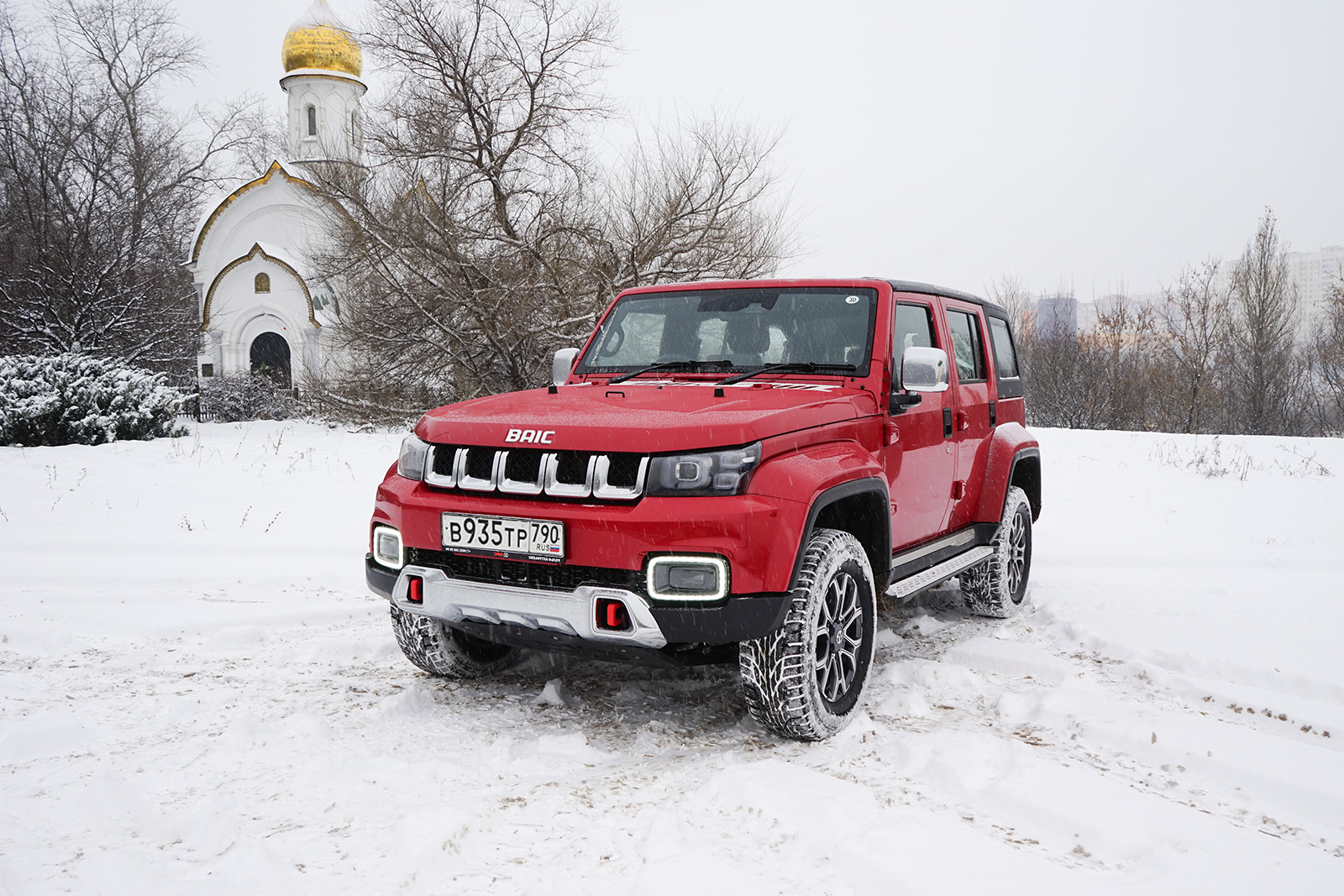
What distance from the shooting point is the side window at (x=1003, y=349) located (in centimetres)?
598

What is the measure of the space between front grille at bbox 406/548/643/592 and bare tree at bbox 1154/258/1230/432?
34590 millimetres

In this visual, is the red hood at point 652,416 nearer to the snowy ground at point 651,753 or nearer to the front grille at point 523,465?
the front grille at point 523,465

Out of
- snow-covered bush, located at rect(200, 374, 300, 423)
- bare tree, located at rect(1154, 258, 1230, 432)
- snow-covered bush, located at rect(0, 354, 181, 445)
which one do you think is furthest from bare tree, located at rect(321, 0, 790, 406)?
bare tree, located at rect(1154, 258, 1230, 432)

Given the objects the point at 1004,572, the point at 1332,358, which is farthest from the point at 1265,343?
the point at 1004,572

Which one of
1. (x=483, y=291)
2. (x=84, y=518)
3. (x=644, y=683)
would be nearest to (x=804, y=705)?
(x=644, y=683)

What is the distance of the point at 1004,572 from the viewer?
565cm

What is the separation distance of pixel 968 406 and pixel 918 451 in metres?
0.87

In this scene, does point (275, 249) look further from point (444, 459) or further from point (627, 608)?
point (627, 608)

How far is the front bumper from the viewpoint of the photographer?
3.20 meters

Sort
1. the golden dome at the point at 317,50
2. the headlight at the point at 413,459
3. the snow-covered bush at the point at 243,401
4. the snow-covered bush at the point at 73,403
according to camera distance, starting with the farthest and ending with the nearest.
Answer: the golden dome at the point at 317,50 → the snow-covered bush at the point at 243,401 → the snow-covered bush at the point at 73,403 → the headlight at the point at 413,459

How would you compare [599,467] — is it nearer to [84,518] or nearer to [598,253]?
[84,518]

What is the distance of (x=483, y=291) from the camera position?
58.1 feet

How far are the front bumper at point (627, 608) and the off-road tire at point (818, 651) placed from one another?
0.18 m

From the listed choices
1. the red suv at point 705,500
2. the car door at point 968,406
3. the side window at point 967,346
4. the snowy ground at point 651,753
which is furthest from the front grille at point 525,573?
the side window at point 967,346
